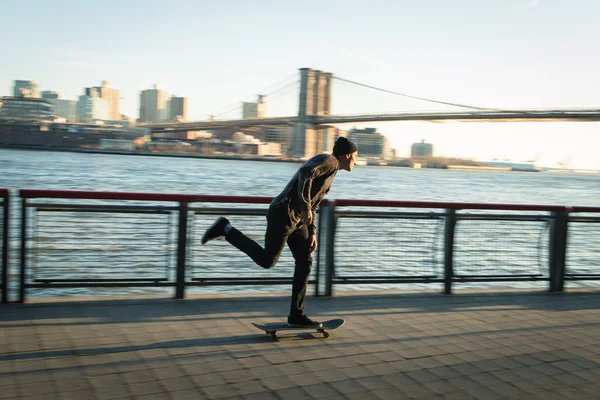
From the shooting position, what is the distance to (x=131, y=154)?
235ft

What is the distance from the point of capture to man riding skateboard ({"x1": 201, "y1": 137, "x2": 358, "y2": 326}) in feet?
13.0

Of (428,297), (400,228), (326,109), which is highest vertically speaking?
(326,109)

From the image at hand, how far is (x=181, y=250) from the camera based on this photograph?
504 cm

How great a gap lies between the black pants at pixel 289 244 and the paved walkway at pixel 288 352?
285mm

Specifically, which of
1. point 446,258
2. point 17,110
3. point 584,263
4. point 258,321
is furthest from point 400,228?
point 17,110

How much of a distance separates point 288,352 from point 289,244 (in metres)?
0.71

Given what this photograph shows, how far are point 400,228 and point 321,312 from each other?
1.24 m

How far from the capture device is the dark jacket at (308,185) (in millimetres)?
3922

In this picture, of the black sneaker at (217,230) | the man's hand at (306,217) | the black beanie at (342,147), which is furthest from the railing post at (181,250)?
the black beanie at (342,147)

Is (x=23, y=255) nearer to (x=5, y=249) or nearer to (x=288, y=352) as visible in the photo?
(x=5, y=249)

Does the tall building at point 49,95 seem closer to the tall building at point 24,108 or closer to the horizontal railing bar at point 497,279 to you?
the tall building at point 24,108

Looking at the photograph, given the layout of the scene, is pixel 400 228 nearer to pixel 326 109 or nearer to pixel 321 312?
pixel 321 312

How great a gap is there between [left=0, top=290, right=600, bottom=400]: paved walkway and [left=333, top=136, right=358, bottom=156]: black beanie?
1.19 meters

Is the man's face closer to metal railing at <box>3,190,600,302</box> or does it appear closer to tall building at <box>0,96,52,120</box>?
metal railing at <box>3,190,600,302</box>
